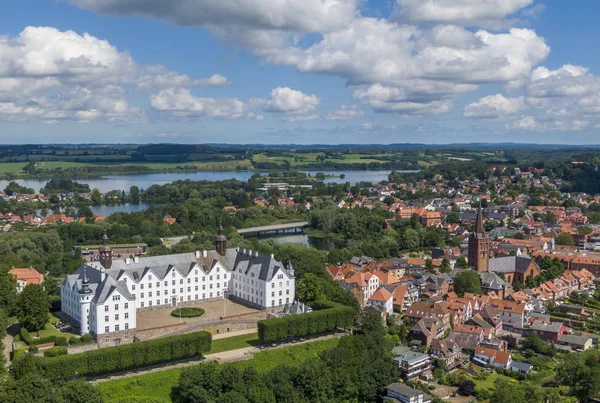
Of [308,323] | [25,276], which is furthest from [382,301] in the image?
[25,276]

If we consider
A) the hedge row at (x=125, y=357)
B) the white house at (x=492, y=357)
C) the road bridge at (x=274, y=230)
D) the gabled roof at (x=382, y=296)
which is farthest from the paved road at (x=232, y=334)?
the road bridge at (x=274, y=230)

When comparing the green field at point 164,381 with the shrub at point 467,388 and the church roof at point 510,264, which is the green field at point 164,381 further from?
the church roof at point 510,264

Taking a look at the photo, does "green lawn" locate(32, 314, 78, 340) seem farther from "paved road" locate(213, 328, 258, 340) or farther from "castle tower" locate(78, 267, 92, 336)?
"paved road" locate(213, 328, 258, 340)

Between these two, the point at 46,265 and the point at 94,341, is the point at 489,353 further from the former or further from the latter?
the point at 46,265

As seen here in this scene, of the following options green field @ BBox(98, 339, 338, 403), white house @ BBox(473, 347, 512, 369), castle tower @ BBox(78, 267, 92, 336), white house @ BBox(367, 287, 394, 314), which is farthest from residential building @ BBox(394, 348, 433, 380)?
castle tower @ BBox(78, 267, 92, 336)

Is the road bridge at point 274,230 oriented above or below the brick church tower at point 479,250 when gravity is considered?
below

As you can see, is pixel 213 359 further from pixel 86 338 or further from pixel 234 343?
pixel 86 338
